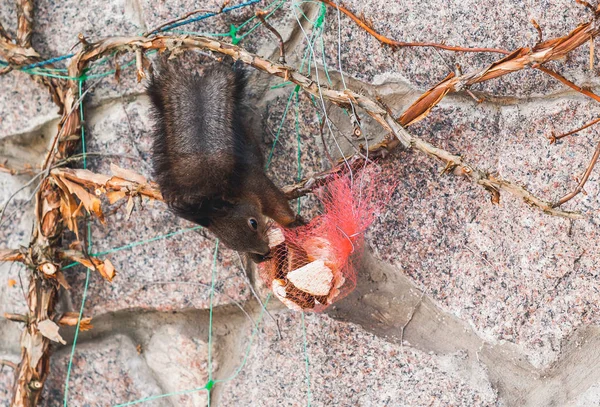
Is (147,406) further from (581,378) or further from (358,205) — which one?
(581,378)

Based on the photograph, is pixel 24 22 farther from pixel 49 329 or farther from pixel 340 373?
pixel 340 373

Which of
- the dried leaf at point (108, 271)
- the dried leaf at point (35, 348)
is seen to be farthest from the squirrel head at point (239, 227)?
the dried leaf at point (35, 348)

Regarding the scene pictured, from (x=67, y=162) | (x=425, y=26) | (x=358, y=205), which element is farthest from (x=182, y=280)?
(x=425, y=26)

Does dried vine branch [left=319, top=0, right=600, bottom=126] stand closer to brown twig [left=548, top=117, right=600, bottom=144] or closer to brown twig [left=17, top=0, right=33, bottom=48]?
brown twig [left=548, top=117, right=600, bottom=144]

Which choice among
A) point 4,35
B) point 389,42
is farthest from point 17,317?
point 389,42

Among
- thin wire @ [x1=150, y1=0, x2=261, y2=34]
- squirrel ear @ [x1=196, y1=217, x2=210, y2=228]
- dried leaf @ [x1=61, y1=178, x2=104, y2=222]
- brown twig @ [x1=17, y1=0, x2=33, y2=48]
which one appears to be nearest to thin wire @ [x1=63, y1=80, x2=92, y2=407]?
dried leaf @ [x1=61, y1=178, x2=104, y2=222]

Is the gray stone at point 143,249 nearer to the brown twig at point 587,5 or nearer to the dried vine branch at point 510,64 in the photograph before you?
the dried vine branch at point 510,64

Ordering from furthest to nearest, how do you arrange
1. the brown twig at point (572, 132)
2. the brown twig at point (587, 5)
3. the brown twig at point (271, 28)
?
the brown twig at point (271, 28) < the brown twig at point (572, 132) < the brown twig at point (587, 5)
